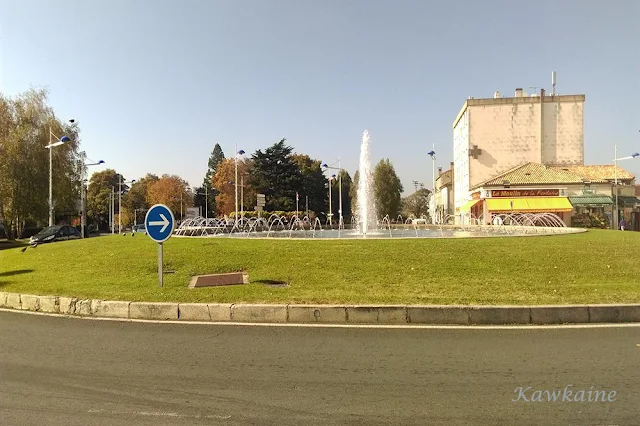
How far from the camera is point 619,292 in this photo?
30.5 ft

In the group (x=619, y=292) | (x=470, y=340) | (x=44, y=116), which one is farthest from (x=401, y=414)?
(x=44, y=116)

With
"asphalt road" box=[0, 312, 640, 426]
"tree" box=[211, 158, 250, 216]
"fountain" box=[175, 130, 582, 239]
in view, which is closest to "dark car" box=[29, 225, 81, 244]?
"fountain" box=[175, 130, 582, 239]

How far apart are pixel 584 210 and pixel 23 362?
5697cm

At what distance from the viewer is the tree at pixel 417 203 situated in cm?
10776

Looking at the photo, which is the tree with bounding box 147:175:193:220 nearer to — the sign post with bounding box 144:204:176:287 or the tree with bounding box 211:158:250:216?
the tree with bounding box 211:158:250:216

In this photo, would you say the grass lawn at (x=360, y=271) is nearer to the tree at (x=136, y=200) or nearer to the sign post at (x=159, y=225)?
the sign post at (x=159, y=225)

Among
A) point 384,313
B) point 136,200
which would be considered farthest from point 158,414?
point 136,200

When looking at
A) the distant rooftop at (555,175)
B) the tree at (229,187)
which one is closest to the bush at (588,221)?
the distant rooftop at (555,175)

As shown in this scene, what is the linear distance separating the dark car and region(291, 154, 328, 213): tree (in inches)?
1894

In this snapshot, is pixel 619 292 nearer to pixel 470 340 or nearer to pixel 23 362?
pixel 470 340

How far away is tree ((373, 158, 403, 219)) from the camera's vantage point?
239 feet

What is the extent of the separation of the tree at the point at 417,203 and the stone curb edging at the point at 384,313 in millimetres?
97090

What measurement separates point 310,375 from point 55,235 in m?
30.8

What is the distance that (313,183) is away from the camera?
9094cm
